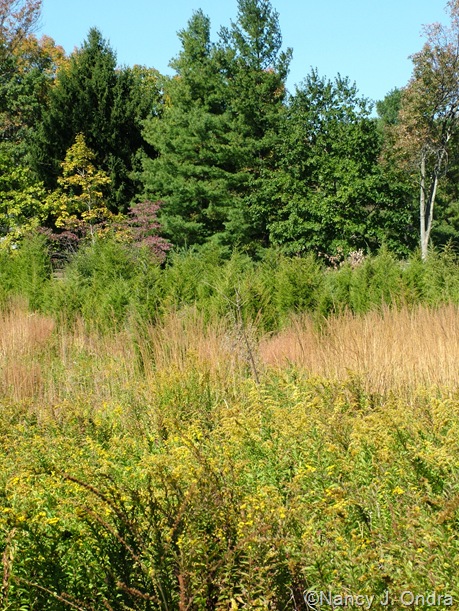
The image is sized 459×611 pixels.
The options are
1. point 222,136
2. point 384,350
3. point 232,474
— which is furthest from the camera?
point 222,136

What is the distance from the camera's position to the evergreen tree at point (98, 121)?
27922 millimetres

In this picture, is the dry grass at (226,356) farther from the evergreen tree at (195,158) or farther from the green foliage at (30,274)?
the evergreen tree at (195,158)

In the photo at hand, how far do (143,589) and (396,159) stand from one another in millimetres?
31809

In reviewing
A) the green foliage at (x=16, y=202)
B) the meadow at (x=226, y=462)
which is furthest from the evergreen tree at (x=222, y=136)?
the meadow at (x=226, y=462)

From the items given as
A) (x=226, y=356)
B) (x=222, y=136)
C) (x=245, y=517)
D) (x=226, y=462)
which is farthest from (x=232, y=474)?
(x=222, y=136)

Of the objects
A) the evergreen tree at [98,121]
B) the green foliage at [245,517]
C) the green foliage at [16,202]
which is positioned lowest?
the green foliage at [245,517]

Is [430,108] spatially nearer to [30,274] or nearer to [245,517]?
[30,274]

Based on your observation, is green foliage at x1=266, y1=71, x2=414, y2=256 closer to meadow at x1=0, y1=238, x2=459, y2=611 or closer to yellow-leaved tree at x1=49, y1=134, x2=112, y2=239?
yellow-leaved tree at x1=49, y1=134, x2=112, y2=239

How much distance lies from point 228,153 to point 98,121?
221 inches

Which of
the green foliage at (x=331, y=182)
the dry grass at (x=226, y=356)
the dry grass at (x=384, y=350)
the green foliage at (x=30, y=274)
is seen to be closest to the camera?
the dry grass at (x=384, y=350)

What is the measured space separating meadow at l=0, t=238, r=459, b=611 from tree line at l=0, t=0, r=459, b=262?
13.3 m

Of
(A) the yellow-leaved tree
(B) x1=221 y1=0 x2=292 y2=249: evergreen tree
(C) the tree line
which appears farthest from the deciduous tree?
(A) the yellow-leaved tree

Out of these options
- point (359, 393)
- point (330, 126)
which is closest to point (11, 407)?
point (359, 393)

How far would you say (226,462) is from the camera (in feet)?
13.2
